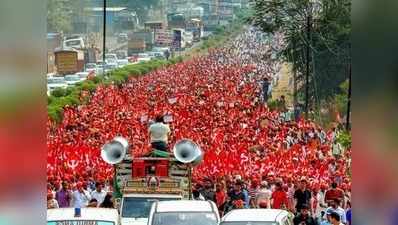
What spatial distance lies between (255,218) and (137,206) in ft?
8.04

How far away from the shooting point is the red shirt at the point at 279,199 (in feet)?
40.9

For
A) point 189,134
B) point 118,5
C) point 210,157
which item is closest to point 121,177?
point 210,157

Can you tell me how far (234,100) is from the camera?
22969mm

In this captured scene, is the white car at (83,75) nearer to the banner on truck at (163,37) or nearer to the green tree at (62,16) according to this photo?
the green tree at (62,16)

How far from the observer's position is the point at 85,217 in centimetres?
895

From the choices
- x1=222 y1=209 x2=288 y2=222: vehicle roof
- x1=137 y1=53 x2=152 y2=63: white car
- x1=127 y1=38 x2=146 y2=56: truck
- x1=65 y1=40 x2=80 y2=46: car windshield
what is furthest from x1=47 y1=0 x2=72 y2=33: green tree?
x1=222 y1=209 x2=288 y2=222: vehicle roof

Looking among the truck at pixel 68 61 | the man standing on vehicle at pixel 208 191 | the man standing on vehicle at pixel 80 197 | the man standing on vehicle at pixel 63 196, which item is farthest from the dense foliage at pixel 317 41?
the man standing on vehicle at pixel 63 196

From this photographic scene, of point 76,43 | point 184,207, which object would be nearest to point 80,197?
point 184,207

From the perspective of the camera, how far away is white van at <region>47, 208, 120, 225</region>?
28.9 ft

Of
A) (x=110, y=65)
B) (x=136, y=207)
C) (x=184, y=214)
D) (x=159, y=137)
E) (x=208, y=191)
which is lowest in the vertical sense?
(x=208, y=191)

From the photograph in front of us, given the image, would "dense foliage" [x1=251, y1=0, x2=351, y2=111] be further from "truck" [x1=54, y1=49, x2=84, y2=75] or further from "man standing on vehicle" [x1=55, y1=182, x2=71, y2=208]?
"man standing on vehicle" [x1=55, y1=182, x2=71, y2=208]

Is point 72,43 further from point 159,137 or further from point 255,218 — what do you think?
point 255,218

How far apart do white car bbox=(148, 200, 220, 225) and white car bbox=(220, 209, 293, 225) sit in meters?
0.36
